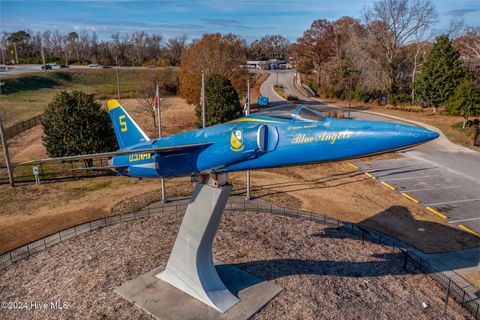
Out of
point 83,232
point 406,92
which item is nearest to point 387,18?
point 406,92

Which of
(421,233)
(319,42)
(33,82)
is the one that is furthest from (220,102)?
(33,82)

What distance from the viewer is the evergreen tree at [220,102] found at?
40.9 metres

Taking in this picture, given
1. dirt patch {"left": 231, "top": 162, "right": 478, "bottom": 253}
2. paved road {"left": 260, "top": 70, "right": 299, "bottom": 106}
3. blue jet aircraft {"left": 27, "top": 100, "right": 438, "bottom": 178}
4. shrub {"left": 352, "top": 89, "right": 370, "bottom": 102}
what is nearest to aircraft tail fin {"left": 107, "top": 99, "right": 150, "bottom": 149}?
blue jet aircraft {"left": 27, "top": 100, "right": 438, "bottom": 178}

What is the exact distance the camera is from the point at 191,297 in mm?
14719

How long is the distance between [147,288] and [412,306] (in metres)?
11.9

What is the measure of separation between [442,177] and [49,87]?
91917 millimetres

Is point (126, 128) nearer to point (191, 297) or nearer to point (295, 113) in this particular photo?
Result: point (191, 297)

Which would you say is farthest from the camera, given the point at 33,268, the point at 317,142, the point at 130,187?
the point at 130,187

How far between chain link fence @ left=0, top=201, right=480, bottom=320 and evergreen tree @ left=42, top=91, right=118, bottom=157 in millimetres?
10119

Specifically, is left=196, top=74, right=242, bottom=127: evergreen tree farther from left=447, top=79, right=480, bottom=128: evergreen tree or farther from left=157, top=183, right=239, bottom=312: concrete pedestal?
left=447, top=79, right=480, bottom=128: evergreen tree

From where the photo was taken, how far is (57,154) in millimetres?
30359

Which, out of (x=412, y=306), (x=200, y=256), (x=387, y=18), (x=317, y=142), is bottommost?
(x=412, y=306)

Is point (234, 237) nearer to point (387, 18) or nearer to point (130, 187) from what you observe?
point (130, 187)

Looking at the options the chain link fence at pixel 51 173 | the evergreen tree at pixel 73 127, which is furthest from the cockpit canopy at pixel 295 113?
the evergreen tree at pixel 73 127
